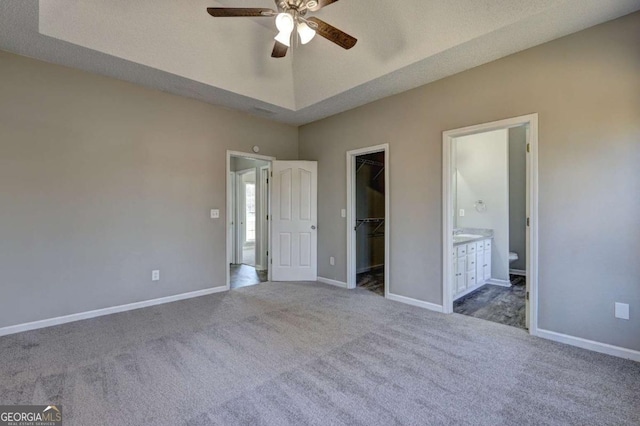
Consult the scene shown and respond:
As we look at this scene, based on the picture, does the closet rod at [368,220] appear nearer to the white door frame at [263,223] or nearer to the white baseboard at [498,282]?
the white door frame at [263,223]

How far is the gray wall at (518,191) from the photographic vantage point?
553cm

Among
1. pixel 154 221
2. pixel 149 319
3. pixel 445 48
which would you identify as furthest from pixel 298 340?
pixel 445 48

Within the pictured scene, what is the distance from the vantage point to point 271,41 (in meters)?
3.76

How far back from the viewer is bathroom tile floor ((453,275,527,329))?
3348mm

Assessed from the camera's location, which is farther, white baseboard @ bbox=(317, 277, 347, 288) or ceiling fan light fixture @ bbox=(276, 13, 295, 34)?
white baseboard @ bbox=(317, 277, 347, 288)

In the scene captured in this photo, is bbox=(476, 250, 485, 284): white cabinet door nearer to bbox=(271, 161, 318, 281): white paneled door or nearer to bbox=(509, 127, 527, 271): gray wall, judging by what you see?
bbox=(509, 127, 527, 271): gray wall

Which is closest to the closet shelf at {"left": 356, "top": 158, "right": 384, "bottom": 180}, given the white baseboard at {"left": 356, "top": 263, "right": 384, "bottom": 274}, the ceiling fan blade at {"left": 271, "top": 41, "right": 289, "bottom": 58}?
the white baseboard at {"left": 356, "top": 263, "right": 384, "bottom": 274}

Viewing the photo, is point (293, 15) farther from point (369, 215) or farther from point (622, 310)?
point (369, 215)

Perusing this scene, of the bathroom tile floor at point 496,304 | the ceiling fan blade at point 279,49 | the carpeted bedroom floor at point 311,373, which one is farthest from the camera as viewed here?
the bathroom tile floor at point 496,304

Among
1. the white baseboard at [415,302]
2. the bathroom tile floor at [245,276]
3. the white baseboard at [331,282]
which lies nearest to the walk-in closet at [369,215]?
the white baseboard at [331,282]

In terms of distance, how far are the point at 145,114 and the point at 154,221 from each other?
136cm

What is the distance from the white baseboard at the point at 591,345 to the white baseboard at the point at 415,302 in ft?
3.26

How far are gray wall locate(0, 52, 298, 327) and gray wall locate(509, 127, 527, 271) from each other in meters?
5.19

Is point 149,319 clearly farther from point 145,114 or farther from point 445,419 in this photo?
point 445,419
